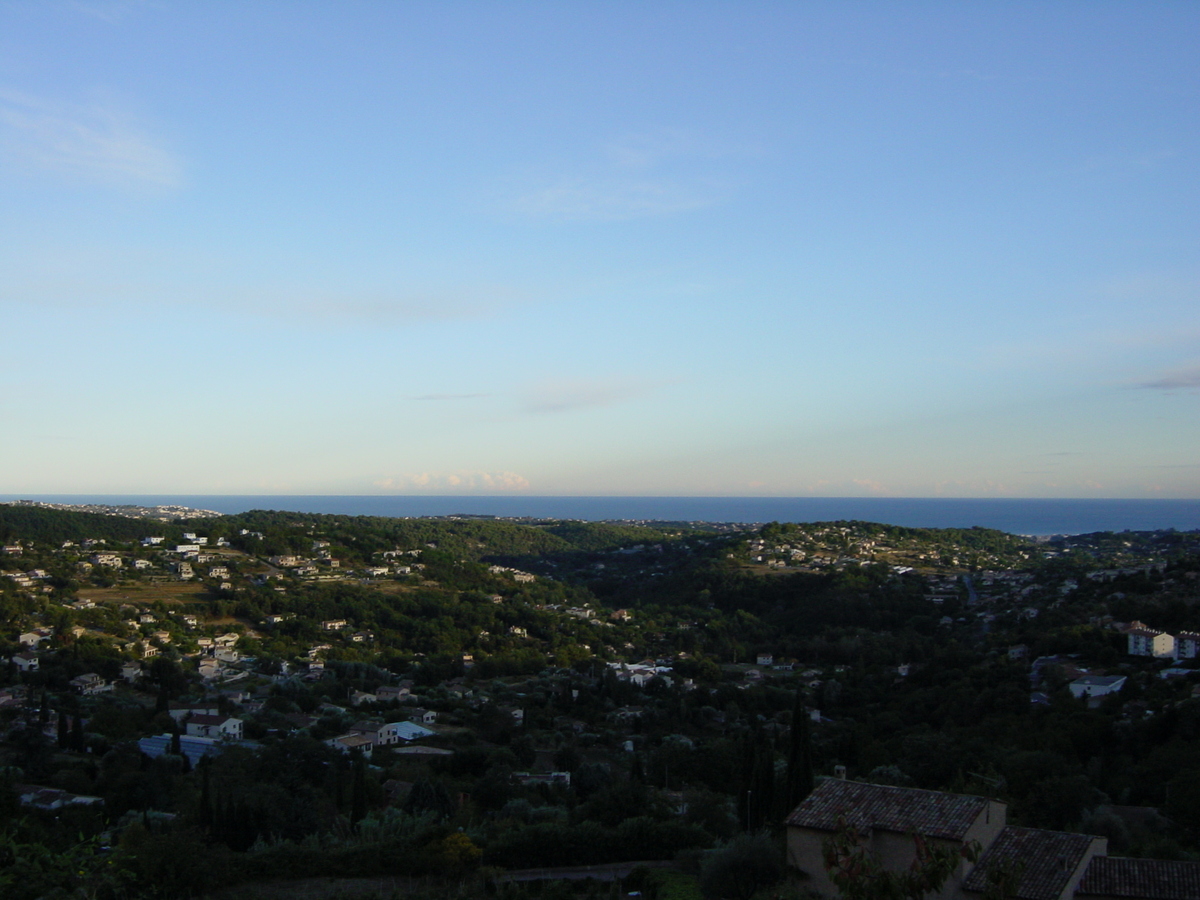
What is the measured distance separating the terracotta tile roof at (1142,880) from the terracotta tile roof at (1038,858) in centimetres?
25

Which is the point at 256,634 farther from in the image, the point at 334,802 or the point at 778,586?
the point at 778,586

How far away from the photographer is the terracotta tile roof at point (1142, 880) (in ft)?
29.8

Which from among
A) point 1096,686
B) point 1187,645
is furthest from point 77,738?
point 1187,645

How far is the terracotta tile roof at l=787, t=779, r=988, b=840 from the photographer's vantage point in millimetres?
9391

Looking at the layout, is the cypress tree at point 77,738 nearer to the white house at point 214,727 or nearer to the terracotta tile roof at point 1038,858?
the white house at point 214,727

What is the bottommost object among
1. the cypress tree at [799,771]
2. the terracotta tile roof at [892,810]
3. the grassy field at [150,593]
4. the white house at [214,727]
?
the white house at [214,727]

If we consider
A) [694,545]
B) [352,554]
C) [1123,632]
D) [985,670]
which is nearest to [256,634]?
[352,554]

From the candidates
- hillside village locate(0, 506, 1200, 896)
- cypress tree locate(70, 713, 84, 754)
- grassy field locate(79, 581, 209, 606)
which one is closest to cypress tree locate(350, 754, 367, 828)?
hillside village locate(0, 506, 1200, 896)

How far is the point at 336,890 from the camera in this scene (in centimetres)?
1154

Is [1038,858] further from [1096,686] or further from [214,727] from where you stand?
[214,727]

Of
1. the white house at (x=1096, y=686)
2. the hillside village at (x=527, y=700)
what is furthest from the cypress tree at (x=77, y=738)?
the white house at (x=1096, y=686)

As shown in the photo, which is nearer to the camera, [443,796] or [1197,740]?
[443,796]

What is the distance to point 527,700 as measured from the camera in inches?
1250

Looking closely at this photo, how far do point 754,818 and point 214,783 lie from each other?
10.5 metres
